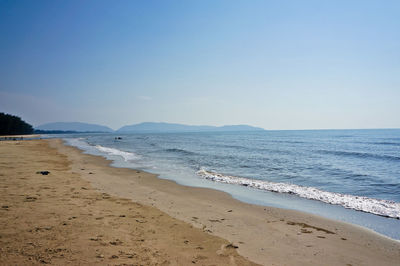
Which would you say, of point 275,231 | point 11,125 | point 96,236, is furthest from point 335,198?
point 11,125

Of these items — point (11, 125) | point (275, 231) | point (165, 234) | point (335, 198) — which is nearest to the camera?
point (165, 234)

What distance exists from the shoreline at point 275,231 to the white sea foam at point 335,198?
2.66 meters

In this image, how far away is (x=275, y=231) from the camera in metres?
6.69

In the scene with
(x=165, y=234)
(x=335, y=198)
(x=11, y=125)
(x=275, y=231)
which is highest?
(x=11, y=125)

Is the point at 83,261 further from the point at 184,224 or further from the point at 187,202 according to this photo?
the point at 187,202

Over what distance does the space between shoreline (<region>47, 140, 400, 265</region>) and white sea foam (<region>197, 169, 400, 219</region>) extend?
2658 mm


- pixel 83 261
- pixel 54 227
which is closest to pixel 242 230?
pixel 83 261

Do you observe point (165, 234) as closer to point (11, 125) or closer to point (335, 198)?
point (335, 198)

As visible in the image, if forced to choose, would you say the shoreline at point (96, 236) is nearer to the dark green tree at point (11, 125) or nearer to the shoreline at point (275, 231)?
the shoreline at point (275, 231)

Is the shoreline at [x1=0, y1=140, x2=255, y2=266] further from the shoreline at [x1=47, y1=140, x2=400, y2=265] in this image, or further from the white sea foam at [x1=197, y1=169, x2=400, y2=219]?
the white sea foam at [x1=197, y1=169, x2=400, y2=219]

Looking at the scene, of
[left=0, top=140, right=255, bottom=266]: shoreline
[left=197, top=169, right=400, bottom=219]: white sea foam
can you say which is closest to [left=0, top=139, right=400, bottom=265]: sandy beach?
[left=0, top=140, right=255, bottom=266]: shoreline

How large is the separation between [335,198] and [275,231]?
5977mm

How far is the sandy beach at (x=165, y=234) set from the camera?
14.9 ft

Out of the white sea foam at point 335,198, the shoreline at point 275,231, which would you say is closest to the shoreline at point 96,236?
the shoreline at point 275,231
